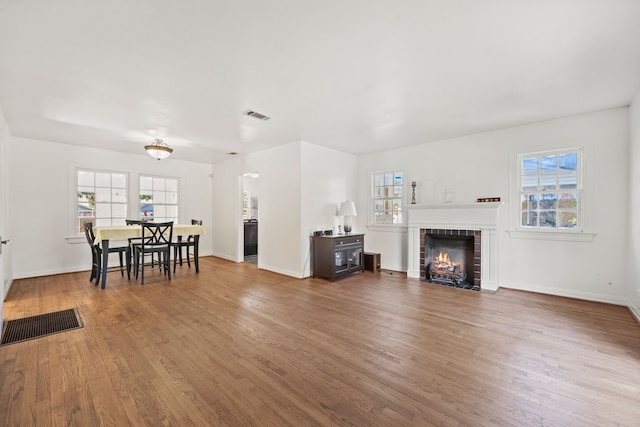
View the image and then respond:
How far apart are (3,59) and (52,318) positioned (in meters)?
2.61

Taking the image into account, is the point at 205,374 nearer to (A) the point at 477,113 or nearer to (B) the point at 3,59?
(B) the point at 3,59

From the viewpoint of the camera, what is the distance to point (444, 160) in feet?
16.6

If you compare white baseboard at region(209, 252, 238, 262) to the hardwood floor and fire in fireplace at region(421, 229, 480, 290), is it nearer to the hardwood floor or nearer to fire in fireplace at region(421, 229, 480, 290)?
the hardwood floor

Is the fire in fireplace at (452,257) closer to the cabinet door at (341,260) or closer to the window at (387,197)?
the window at (387,197)

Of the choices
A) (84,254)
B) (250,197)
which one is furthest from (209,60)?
(250,197)

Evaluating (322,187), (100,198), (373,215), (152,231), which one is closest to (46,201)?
(100,198)

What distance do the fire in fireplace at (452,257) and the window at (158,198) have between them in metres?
5.84

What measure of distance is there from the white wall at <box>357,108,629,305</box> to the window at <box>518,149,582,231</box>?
12 cm

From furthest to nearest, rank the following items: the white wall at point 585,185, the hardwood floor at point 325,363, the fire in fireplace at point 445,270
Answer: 1. the fire in fireplace at point 445,270
2. the white wall at point 585,185
3. the hardwood floor at point 325,363

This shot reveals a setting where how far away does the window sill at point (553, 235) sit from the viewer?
3.82m

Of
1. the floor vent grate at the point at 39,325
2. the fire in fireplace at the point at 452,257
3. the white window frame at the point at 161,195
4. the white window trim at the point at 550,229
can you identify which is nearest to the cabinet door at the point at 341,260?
the fire in fireplace at the point at 452,257

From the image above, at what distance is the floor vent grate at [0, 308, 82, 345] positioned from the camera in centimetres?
271

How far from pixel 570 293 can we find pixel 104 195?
8.40 meters

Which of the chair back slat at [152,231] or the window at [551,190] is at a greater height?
the window at [551,190]
